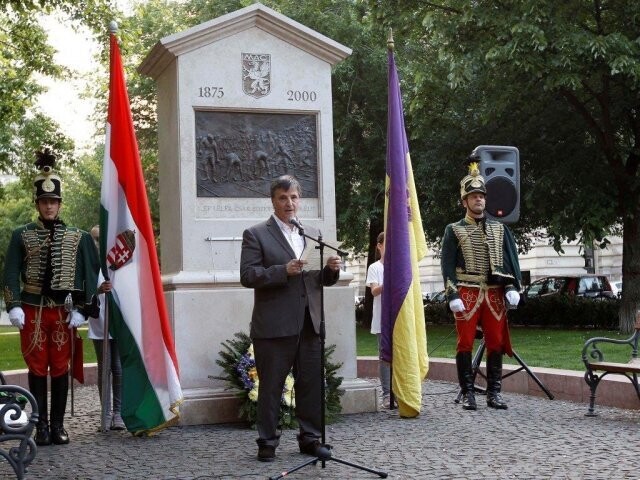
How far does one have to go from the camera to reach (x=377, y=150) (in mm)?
29859

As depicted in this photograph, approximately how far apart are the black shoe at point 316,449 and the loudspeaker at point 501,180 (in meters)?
5.30

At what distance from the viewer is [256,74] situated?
1030cm

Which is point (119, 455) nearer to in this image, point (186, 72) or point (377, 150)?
point (186, 72)

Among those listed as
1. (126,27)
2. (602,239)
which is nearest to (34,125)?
(126,27)

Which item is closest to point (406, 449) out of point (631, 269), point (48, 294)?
point (48, 294)

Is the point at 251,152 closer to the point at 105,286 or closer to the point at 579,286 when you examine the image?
the point at 105,286

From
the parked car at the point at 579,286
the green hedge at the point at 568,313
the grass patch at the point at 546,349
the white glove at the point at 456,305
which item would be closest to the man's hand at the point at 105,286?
the white glove at the point at 456,305

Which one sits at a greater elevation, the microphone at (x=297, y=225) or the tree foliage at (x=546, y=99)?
the tree foliage at (x=546, y=99)

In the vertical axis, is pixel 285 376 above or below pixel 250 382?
above

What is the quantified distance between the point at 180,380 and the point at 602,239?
15.9 meters

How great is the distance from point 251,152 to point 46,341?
110 inches

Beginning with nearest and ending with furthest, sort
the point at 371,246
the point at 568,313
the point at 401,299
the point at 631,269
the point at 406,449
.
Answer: the point at 406,449 < the point at 401,299 < the point at 631,269 < the point at 568,313 < the point at 371,246

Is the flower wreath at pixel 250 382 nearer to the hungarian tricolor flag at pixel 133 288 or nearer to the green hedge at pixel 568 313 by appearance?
the hungarian tricolor flag at pixel 133 288

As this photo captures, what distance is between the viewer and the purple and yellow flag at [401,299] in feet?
32.2
